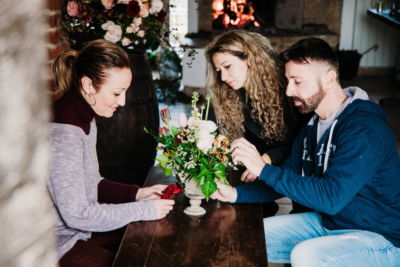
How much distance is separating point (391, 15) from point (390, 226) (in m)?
4.53

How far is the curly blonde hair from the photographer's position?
246cm

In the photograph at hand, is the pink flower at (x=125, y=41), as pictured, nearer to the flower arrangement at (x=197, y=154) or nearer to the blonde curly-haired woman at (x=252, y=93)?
the blonde curly-haired woman at (x=252, y=93)

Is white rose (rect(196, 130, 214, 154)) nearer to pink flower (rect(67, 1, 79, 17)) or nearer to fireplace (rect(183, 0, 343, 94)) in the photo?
pink flower (rect(67, 1, 79, 17))

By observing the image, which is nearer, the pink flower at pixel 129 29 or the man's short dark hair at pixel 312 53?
the man's short dark hair at pixel 312 53

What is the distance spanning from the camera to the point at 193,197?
1823mm

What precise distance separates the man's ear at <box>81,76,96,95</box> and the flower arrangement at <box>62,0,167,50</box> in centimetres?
103

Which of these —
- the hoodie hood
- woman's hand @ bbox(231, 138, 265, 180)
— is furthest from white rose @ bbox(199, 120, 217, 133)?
the hoodie hood

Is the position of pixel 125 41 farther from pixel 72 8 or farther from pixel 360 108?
pixel 360 108

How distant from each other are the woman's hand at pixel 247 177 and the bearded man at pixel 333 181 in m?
0.13

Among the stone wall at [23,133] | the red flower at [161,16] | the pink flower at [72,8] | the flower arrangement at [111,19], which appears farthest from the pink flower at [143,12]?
the stone wall at [23,133]

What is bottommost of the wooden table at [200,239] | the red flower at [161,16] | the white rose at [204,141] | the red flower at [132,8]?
the wooden table at [200,239]

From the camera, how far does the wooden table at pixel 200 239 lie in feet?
4.92

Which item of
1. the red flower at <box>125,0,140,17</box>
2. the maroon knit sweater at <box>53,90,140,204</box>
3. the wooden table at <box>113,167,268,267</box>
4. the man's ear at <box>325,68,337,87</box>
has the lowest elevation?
the wooden table at <box>113,167,268,267</box>

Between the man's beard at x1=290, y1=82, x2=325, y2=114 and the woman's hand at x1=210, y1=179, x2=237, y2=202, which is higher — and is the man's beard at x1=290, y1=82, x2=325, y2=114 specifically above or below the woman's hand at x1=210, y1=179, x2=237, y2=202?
above
